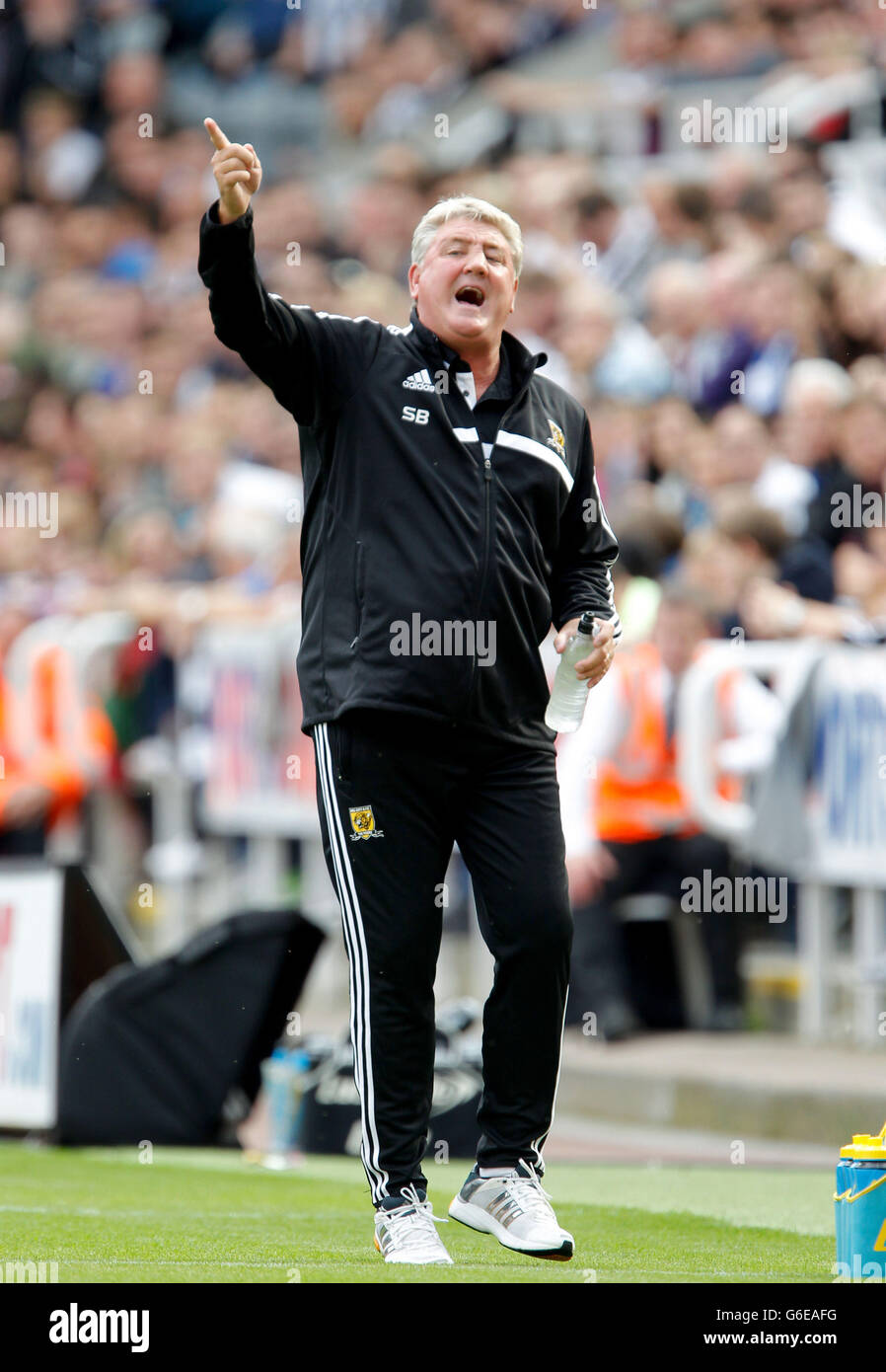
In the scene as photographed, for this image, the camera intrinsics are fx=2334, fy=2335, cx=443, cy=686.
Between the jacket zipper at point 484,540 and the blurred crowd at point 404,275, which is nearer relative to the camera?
the jacket zipper at point 484,540

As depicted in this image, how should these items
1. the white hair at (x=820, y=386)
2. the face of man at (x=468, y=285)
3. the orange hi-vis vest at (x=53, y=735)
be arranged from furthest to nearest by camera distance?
the orange hi-vis vest at (x=53, y=735) < the white hair at (x=820, y=386) < the face of man at (x=468, y=285)

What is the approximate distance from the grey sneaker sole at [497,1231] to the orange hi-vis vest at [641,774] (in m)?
4.54

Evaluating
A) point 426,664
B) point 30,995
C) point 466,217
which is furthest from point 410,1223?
point 30,995

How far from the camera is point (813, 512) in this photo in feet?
31.4

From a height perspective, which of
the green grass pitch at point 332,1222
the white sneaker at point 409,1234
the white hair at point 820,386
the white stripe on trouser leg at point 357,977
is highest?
the white hair at point 820,386

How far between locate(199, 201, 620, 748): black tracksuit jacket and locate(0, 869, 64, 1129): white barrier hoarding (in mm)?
3886

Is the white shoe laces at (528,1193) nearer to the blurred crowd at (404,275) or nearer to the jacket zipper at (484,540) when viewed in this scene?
the jacket zipper at (484,540)

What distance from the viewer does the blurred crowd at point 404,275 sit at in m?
9.92

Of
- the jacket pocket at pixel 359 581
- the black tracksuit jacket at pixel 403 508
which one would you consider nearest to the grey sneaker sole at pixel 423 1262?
the black tracksuit jacket at pixel 403 508

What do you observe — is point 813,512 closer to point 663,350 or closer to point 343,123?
point 663,350

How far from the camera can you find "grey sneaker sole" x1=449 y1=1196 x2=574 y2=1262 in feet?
16.0

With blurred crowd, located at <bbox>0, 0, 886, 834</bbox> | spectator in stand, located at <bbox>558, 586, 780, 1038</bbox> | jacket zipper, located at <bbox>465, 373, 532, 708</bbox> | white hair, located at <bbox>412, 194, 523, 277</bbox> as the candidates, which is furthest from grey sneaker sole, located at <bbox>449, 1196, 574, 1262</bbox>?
spectator in stand, located at <bbox>558, 586, 780, 1038</bbox>

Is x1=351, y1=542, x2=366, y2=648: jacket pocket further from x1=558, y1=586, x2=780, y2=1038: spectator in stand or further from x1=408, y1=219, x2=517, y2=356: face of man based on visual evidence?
x1=558, y1=586, x2=780, y2=1038: spectator in stand
